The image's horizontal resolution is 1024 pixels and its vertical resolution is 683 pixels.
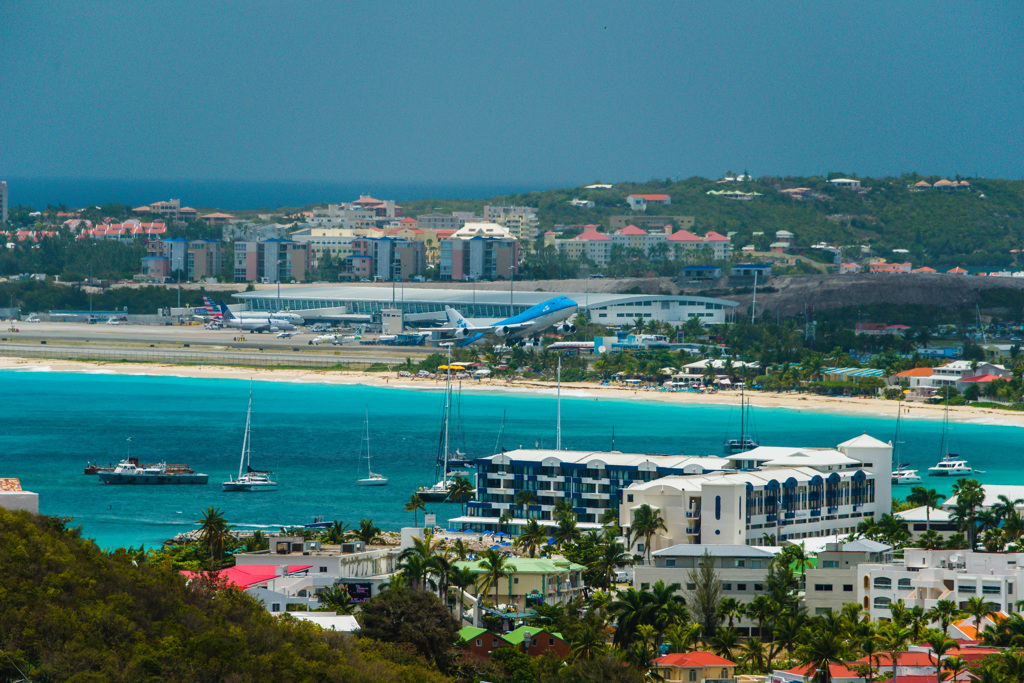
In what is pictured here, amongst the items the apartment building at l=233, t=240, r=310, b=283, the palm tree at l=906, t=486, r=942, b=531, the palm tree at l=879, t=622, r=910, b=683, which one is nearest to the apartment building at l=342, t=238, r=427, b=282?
the apartment building at l=233, t=240, r=310, b=283

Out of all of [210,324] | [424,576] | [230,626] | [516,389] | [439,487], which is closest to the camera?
[230,626]

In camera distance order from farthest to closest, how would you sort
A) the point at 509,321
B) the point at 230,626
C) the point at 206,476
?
1. the point at 509,321
2. the point at 206,476
3. the point at 230,626

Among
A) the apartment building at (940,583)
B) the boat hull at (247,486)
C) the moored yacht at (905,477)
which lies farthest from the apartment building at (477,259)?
the apartment building at (940,583)

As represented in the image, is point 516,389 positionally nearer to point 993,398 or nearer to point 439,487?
point 993,398

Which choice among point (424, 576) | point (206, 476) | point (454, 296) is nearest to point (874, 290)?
point (454, 296)

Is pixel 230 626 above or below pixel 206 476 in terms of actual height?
above

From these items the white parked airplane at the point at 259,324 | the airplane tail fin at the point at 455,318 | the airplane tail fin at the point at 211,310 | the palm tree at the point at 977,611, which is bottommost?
A: the white parked airplane at the point at 259,324

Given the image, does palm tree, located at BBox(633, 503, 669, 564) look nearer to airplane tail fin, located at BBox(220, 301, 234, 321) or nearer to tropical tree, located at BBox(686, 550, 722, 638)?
tropical tree, located at BBox(686, 550, 722, 638)

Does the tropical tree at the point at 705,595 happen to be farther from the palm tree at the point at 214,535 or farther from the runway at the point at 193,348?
the runway at the point at 193,348
